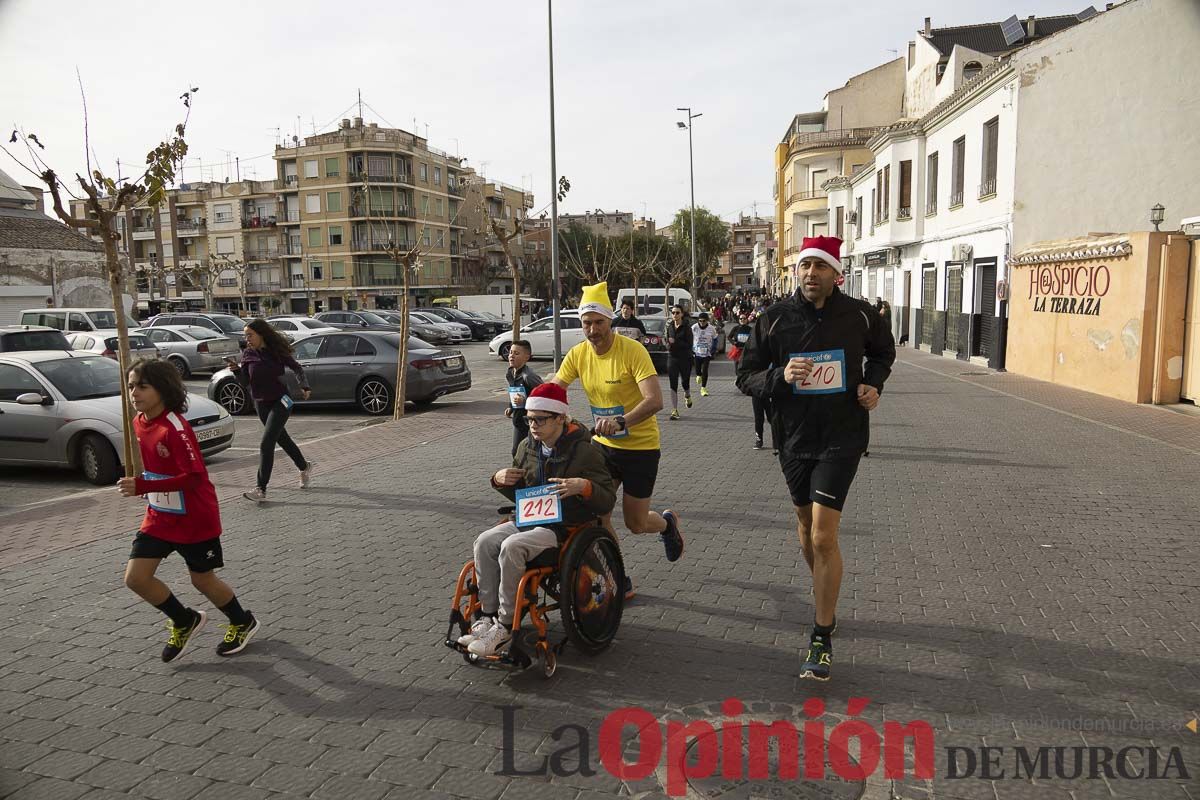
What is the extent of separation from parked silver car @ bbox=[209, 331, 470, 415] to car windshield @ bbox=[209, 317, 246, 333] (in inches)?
506

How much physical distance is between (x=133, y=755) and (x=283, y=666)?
0.88 meters

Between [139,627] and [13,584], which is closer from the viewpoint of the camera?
[139,627]

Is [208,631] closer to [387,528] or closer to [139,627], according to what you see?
[139,627]

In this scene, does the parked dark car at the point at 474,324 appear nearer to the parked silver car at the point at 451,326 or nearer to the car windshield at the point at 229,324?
the parked silver car at the point at 451,326

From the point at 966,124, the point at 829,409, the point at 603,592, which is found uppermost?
the point at 966,124

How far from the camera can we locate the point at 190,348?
2164 cm

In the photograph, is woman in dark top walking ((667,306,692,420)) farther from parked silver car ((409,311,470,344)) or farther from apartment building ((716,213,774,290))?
apartment building ((716,213,774,290))

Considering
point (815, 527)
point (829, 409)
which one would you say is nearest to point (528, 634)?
point (815, 527)

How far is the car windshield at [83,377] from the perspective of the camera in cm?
984

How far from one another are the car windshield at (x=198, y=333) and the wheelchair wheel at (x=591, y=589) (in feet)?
69.3

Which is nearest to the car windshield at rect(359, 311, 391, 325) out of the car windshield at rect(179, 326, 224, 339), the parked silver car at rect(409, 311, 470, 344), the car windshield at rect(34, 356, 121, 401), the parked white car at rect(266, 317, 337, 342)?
the parked silver car at rect(409, 311, 470, 344)

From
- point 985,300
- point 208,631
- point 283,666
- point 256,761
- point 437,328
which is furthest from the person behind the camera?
point 437,328

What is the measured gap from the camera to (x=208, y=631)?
4.76 metres

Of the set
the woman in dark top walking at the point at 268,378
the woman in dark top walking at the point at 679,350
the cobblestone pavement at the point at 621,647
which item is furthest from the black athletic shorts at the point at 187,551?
the woman in dark top walking at the point at 679,350
